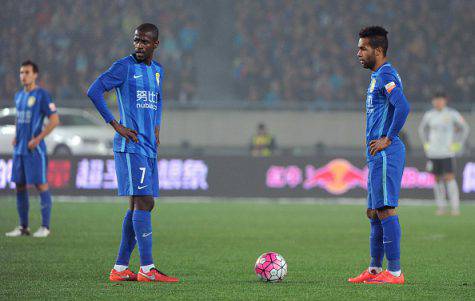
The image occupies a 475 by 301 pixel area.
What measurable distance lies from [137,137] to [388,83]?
216 cm

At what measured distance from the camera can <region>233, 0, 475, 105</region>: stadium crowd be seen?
28812mm

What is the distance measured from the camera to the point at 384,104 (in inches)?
308

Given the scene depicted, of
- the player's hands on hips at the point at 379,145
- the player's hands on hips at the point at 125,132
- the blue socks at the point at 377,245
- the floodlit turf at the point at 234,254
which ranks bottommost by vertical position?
the floodlit turf at the point at 234,254

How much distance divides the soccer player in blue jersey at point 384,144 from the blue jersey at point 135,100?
1858mm

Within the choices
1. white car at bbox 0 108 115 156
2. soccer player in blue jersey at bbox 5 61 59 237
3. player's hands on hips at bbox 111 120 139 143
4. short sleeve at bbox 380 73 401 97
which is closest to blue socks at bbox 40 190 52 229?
soccer player in blue jersey at bbox 5 61 59 237

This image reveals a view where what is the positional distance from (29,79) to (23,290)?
5.74 metres

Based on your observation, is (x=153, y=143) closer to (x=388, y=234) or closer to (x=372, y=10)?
(x=388, y=234)

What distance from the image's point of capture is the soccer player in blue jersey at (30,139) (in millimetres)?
12406

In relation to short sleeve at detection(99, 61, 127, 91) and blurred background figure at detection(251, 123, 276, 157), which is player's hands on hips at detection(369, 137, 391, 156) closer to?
short sleeve at detection(99, 61, 127, 91)

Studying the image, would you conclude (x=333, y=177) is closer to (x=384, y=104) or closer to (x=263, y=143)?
(x=263, y=143)

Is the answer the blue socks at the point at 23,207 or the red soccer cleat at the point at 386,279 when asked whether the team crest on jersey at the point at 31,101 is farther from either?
the red soccer cleat at the point at 386,279

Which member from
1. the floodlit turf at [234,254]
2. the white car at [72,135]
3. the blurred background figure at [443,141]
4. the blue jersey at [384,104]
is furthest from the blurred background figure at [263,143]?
the blue jersey at [384,104]

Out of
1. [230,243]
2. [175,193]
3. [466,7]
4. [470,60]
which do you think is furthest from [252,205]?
[466,7]

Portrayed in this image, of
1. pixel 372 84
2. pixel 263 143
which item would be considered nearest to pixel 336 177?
pixel 263 143
